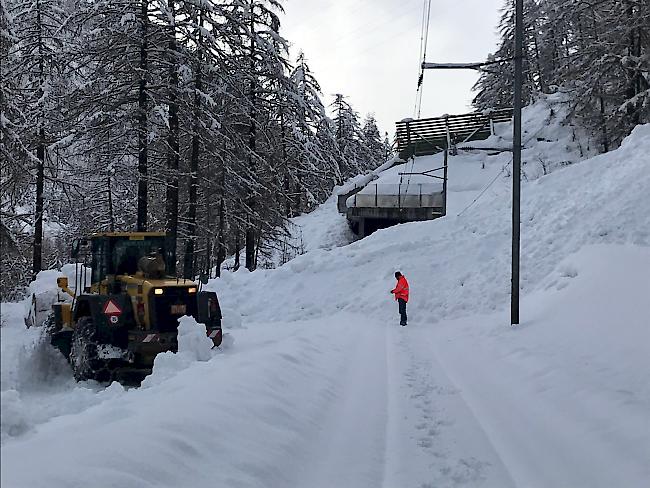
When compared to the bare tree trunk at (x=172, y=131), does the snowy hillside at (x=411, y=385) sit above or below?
below

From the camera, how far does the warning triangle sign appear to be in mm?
9789

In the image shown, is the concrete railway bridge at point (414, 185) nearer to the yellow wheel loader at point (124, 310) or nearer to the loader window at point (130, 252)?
the loader window at point (130, 252)

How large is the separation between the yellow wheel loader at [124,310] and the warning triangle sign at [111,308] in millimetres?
16

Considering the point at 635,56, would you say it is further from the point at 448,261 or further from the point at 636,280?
the point at 636,280

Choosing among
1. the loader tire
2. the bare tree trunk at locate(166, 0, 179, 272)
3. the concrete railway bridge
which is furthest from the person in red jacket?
the concrete railway bridge

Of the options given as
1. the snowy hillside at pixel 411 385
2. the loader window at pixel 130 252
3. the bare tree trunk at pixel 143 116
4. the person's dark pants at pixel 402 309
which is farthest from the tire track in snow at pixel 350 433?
the bare tree trunk at pixel 143 116

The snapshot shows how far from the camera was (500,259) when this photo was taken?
709 inches

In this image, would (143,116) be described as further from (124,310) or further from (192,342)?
(192,342)

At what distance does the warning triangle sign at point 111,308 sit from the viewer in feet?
32.1

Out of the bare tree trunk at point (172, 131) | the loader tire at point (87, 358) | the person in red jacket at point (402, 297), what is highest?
the bare tree trunk at point (172, 131)

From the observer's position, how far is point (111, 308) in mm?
9828

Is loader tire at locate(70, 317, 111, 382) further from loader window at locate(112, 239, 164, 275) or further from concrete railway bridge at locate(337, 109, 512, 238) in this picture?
concrete railway bridge at locate(337, 109, 512, 238)

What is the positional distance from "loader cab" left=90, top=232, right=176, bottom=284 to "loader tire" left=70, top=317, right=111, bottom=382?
5.31 ft

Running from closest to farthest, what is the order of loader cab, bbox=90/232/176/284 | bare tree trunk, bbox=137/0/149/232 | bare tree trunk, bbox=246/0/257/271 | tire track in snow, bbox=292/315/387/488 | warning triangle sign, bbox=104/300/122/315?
tire track in snow, bbox=292/315/387/488 < warning triangle sign, bbox=104/300/122/315 < loader cab, bbox=90/232/176/284 < bare tree trunk, bbox=137/0/149/232 < bare tree trunk, bbox=246/0/257/271
